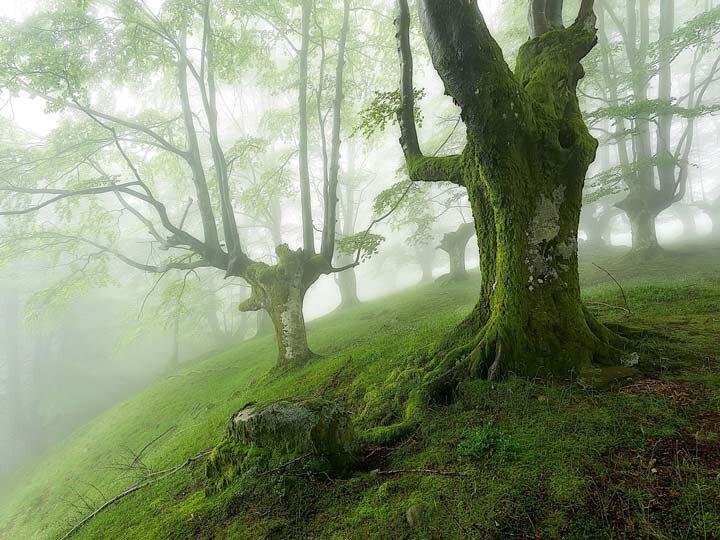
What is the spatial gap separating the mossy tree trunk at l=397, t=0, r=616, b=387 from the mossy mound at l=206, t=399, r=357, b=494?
1.25 metres

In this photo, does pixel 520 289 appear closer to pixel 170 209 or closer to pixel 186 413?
pixel 186 413

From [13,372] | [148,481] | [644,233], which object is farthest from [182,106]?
[13,372]

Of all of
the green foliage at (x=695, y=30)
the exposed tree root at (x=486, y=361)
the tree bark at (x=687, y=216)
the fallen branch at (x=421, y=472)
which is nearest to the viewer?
the fallen branch at (x=421, y=472)

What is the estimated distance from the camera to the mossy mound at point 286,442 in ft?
9.32

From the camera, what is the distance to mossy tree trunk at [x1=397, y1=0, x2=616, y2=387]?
323cm

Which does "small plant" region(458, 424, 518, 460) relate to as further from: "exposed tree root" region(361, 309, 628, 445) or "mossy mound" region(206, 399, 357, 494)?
"mossy mound" region(206, 399, 357, 494)

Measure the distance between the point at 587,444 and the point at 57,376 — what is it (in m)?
30.6

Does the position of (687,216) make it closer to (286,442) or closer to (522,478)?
(522,478)

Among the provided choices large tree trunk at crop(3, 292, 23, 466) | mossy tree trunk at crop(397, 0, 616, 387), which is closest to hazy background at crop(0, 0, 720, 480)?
large tree trunk at crop(3, 292, 23, 466)

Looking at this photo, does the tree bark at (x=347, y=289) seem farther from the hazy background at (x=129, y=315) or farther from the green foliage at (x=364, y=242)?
the green foliage at (x=364, y=242)

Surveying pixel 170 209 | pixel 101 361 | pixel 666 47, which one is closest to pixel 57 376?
pixel 101 361

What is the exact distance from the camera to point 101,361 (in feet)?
80.9

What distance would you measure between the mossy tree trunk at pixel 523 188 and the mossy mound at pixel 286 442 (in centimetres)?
125

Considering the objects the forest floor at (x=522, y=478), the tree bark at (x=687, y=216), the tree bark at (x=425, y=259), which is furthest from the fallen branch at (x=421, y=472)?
the tree bark at (x=687, y=216)
